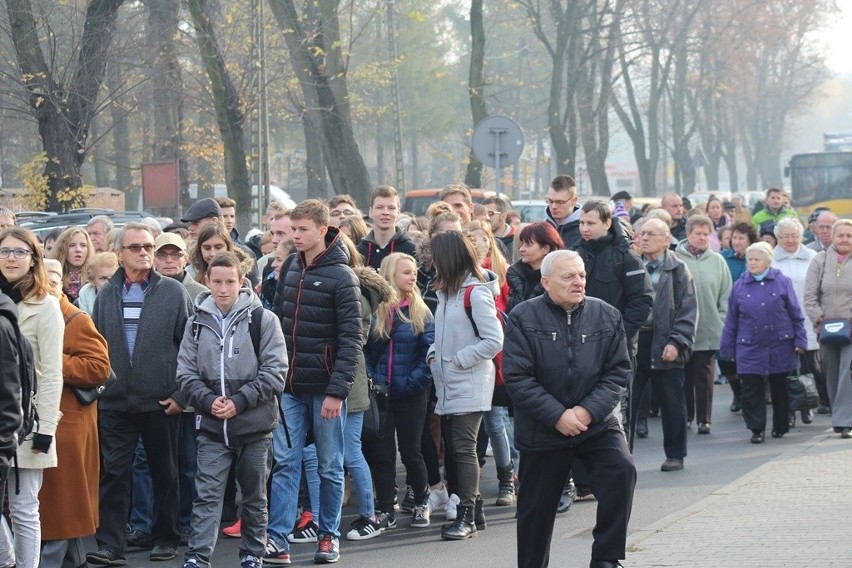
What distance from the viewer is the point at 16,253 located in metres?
7.20

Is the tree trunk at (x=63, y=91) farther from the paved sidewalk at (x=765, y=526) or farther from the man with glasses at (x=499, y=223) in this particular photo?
the paved sidewalk at (x=765, y=526)

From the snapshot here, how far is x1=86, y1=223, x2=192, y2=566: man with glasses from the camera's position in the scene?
8.39 metres

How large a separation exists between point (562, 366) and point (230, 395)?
6.37 feet

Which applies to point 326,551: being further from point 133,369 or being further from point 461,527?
point 133,369

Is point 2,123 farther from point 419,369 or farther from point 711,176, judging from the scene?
point 711,176

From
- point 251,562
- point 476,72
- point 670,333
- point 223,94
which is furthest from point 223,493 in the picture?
point 476,72

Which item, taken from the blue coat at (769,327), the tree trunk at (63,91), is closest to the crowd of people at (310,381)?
the blue coat at (769,327)

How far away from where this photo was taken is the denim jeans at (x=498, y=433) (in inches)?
381

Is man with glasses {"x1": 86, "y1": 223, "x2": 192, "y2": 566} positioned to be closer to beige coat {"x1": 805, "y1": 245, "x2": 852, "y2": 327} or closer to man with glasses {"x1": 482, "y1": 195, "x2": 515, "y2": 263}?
man with glasses {"x1": 482, "y1": 195, "x2": 515, "y2": 263}

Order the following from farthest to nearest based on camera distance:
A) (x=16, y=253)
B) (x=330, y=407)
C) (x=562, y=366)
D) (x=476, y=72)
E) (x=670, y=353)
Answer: (x=476, y=72) < (x=670, y=353) < (x=330, y=407) < (x=16, y=253) < (x=562, y=366)

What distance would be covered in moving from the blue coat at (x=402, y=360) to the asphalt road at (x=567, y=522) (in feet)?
3.10

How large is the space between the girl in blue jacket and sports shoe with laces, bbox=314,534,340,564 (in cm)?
106

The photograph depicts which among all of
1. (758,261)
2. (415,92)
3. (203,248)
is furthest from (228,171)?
(415,92)

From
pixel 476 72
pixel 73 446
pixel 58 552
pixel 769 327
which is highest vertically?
pixel 476 72
